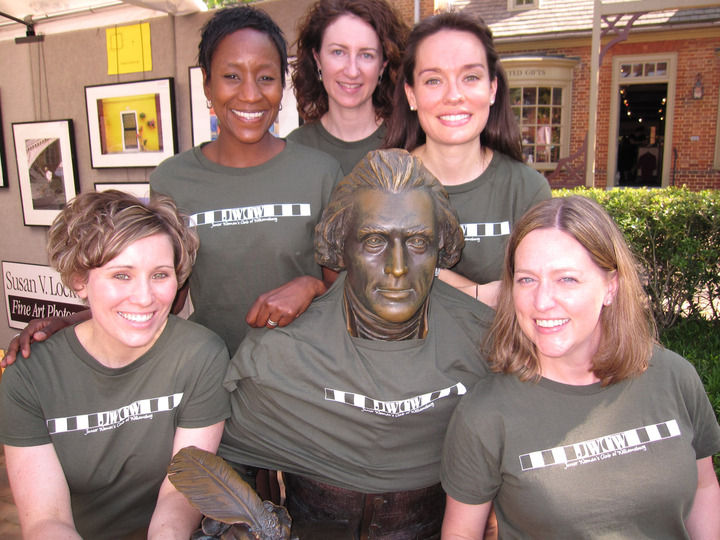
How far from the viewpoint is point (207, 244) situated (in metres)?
2.47

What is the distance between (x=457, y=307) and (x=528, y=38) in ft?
39.4

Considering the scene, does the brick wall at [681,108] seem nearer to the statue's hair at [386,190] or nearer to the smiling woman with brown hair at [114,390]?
the statue's hair at [386,190]

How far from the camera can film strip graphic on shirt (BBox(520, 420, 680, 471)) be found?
176cm

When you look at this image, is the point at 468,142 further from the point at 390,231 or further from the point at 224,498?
the point at 224,498

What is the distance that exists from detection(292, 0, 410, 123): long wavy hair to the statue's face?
1324mm

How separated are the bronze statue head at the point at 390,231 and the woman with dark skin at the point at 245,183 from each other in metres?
0.46

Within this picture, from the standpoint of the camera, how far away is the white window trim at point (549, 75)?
41.3ft

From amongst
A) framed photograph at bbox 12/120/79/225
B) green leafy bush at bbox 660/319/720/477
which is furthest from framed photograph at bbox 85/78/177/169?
green leafy bush at bbox 660/319/720/477

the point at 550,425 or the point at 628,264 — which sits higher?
the point at 628,264

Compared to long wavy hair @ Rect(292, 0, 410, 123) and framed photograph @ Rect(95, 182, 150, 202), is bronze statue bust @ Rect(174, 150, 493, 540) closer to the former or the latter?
long wavy hair @ Rect(292, 0, 410, 123)

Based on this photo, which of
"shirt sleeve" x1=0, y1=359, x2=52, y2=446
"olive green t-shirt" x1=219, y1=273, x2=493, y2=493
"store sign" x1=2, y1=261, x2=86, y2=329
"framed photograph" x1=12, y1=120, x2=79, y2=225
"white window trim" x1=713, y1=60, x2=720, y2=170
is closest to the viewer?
"shirt sleeve" x1=0, y1=359, x2=52, y2=446

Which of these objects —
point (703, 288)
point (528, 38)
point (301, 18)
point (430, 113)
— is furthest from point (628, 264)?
point (528, 38)

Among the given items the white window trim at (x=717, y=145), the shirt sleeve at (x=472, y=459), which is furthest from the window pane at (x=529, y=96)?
the shirt sleeve at (x=472, y=459)

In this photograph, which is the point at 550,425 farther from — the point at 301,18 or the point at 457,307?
the point at 301,18
